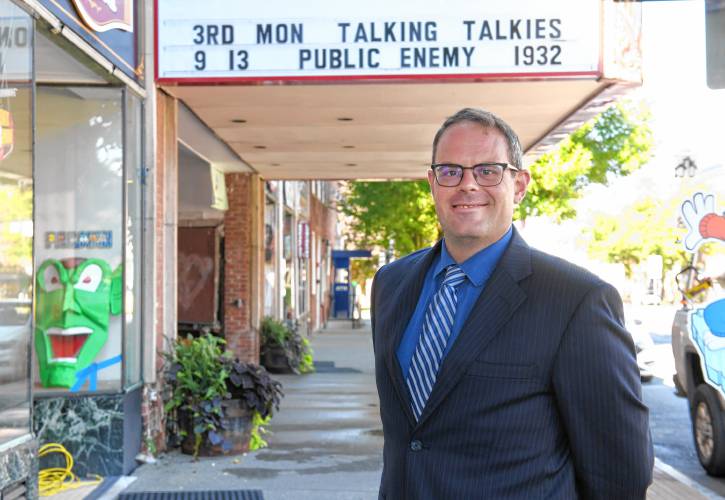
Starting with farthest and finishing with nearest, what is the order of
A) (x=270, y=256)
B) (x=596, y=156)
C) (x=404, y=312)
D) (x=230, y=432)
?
(x=596, y=156), (x=270, y=256), (x=230, y=432), (x=404, y=312)

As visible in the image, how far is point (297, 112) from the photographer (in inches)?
388

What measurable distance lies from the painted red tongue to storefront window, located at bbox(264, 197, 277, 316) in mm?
9581

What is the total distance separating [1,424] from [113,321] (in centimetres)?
258

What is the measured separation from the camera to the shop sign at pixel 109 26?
241 inches

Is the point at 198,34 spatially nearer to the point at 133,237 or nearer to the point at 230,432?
the point at 133,237

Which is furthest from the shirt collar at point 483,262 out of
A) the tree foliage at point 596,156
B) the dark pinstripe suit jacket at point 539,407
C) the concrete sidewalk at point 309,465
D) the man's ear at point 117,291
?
the tree foliage at point 596,156

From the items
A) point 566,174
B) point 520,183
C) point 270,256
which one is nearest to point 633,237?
point 566,174

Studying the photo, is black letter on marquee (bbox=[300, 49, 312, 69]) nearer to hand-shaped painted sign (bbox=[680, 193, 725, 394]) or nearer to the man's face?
hand-shaped painted sign (bbox=[680, 193, 725, 394])

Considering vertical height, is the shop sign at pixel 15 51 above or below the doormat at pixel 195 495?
above

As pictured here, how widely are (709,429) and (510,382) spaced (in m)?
6.17

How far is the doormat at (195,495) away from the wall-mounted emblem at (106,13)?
3.40 m

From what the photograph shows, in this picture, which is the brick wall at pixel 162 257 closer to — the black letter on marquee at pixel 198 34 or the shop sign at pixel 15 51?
the black letter on marquee at pixel 198 34

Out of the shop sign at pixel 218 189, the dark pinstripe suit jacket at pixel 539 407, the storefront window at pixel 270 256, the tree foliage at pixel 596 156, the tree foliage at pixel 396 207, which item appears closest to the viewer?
the dark pinstripe suit jacket at pixel 539 407

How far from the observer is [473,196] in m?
2.42
